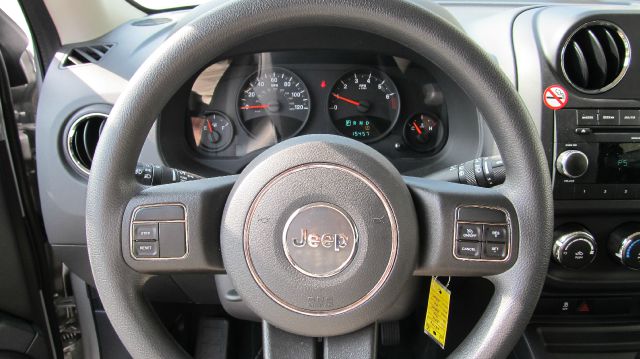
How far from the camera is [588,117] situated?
58.3 inches

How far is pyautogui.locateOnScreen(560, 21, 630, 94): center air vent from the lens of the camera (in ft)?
4.88

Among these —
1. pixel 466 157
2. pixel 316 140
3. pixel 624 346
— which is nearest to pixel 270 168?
pixel 316 140

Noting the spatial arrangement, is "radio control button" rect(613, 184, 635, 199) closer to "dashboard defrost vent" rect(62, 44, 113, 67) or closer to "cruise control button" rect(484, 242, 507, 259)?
"cruise control button" rect(484, 242, 507, 259)

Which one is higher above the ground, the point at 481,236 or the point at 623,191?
the point at 481,236

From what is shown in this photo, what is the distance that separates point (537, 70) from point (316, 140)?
781mm

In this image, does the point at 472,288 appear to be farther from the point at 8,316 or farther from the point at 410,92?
the point at 8,316

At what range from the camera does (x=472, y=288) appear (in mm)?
1605

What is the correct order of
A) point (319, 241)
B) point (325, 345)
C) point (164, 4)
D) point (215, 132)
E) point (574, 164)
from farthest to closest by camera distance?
point (164, 4) < point (215, 132) < point (574, 164) < point (325, 345) < point (319, 241)

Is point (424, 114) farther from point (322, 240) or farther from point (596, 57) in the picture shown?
point (322, 240)

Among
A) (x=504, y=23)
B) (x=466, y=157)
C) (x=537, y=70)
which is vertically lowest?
(x=466, y=157)

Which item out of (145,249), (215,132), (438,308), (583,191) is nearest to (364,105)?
(215,132)

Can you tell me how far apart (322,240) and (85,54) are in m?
1.06

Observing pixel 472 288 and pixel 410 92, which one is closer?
pixel 472 288

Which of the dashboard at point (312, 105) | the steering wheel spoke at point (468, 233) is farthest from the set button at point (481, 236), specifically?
the dashboard at point (312, 105)
